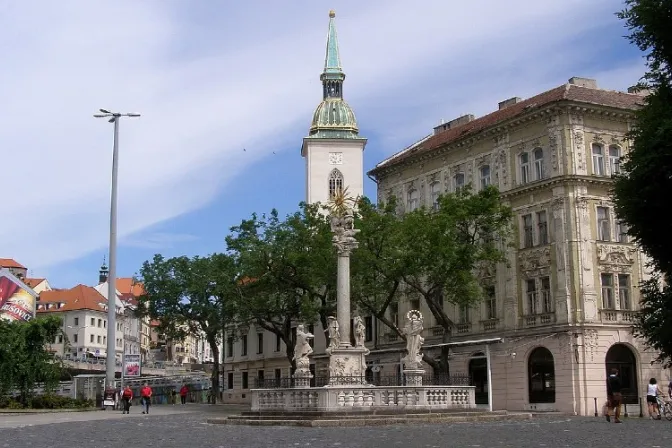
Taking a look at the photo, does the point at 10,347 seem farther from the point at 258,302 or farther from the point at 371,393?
the point at 371,393

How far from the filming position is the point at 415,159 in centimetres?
5966

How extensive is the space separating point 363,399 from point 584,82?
→ 95.5 ft

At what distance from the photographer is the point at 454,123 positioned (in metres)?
63.3

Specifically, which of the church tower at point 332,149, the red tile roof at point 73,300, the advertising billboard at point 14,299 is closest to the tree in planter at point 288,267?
the church tower at point 332,149

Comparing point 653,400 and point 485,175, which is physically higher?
point 485,175

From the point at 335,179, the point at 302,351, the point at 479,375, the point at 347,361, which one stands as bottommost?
the point at 479,375

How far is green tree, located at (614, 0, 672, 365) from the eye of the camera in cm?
2509

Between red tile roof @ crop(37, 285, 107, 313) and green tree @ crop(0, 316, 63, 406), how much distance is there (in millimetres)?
70512

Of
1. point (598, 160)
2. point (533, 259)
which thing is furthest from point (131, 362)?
point (598, 160)

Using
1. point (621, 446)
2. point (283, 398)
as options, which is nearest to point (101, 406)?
point (283, 398)

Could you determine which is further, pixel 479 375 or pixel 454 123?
pixel 454 123

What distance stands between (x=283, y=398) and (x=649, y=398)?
44.4 ft

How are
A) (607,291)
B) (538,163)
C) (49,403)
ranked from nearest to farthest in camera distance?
(607,291), (538,163), (49,403)

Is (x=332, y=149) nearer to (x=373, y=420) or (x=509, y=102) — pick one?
(x=509, y=102)
